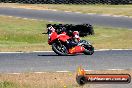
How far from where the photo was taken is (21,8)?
4731 centimetres

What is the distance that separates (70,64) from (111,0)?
103 ft

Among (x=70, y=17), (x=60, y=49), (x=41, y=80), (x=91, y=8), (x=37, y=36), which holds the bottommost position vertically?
(x=91, y=8)

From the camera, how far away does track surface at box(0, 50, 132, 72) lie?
57.5 feet

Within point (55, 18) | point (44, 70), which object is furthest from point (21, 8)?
point (44, 70)

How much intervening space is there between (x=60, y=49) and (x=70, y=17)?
67.9ft

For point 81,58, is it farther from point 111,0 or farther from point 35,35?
point 111,0

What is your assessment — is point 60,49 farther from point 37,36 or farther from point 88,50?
point 37,36

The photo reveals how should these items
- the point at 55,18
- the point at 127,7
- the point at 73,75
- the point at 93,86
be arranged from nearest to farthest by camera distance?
1. the point at 93,86
2. the point at 73,75
3. the point at 55,18
4. the point at 127,7

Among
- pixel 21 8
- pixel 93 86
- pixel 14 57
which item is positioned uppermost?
pixel 93 86

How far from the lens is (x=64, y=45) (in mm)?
20484

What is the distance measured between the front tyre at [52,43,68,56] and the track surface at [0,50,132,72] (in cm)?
24

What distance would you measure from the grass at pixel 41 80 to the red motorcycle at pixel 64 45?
12.2 ft

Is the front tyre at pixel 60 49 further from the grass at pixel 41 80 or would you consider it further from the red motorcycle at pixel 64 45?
the grass at pixel 41 80

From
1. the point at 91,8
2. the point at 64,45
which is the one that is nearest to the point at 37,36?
the point at 64,45
